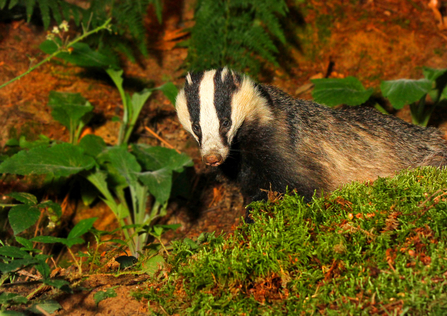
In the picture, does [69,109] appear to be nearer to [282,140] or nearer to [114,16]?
[114,16]

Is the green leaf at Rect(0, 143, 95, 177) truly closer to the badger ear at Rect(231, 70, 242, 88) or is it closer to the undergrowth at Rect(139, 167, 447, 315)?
the badger ear at Rect(231, 70, 242, 88)

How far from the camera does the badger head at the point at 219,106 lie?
291 cm

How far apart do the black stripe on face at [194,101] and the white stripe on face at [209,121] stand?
39mm

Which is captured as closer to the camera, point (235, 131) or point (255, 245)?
point (255, 245)

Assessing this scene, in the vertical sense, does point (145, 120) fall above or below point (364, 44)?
below

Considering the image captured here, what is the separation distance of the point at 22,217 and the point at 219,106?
64.3 inches

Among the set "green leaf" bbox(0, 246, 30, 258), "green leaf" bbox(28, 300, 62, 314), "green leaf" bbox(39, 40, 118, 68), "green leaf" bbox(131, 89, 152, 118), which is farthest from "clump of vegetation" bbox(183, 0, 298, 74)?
"green leaf" bbox(28, 300, 62, 314)

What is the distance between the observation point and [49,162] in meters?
3.26

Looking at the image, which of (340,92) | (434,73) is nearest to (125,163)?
(340,92)

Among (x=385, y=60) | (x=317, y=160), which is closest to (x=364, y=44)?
(x=385, y=60)

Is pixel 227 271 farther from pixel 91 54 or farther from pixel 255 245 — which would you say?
pixel 91 54

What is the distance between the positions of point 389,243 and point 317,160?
4.46 ft

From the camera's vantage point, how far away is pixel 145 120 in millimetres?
4988

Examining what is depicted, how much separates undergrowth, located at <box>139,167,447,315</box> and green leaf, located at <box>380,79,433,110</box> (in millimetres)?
1428
